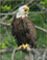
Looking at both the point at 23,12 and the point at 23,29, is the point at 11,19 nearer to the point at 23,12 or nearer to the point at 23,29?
the point at 23,12

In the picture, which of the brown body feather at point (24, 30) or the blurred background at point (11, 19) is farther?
the blurred background at point (11, 19)

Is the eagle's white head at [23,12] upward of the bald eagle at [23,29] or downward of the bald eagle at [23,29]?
upward

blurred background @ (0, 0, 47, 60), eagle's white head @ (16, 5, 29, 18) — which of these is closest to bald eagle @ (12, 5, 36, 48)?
eagle's white head @ (16, 5, 29, 18)

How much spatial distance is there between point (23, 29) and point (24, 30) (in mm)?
15

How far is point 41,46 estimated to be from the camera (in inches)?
149

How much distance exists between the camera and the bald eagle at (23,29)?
11.7 ft

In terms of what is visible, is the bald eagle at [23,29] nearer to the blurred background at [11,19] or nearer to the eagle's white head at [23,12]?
the eagle's white head at [23,12]

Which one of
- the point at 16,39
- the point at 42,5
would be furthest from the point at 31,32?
the point at 42,5

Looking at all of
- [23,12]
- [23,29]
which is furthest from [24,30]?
[23,12]

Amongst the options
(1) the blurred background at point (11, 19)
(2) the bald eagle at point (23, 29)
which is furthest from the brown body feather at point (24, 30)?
(1) the blurred background at point (11, 19)

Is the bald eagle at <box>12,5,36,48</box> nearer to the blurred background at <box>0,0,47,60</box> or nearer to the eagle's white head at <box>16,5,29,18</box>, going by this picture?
the eagle's white head at <box>16,5,29,18</box>

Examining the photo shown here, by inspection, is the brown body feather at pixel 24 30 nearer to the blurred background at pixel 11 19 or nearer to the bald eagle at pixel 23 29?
the bald eagle at pixel 23 29

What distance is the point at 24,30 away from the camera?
358cm

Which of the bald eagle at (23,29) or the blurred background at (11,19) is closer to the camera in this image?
the bald eagle at (23,29)
